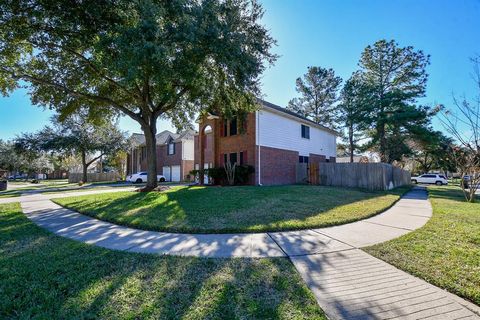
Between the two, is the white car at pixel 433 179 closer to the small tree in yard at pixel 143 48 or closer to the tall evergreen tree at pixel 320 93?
the tall evergreen tree at pixel 320 93

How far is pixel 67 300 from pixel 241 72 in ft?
34.2

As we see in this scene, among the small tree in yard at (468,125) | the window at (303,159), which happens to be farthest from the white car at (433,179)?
the small tree in yard at (468,125)

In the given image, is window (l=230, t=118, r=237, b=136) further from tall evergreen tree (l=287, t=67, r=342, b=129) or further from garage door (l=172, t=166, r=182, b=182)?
tall evergreen tree (l=287, t=67, r=342, b=129)

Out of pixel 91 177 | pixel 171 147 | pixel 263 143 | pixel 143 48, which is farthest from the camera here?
pixel 91 177

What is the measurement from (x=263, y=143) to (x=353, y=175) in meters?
6.31

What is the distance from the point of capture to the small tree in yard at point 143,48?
8.81 metres

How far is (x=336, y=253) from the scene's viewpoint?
4289 mm

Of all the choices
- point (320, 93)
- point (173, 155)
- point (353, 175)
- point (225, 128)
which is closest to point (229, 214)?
point (353, 175)

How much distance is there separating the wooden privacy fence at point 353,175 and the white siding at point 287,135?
238cm

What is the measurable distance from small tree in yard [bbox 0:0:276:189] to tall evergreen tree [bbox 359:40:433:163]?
17556 millimetres

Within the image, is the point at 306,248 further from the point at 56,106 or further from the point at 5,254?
the point at 56,106

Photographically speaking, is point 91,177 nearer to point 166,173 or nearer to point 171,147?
point 166,173

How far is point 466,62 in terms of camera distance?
8.85 m

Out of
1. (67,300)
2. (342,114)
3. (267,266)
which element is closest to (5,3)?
(67,300)
